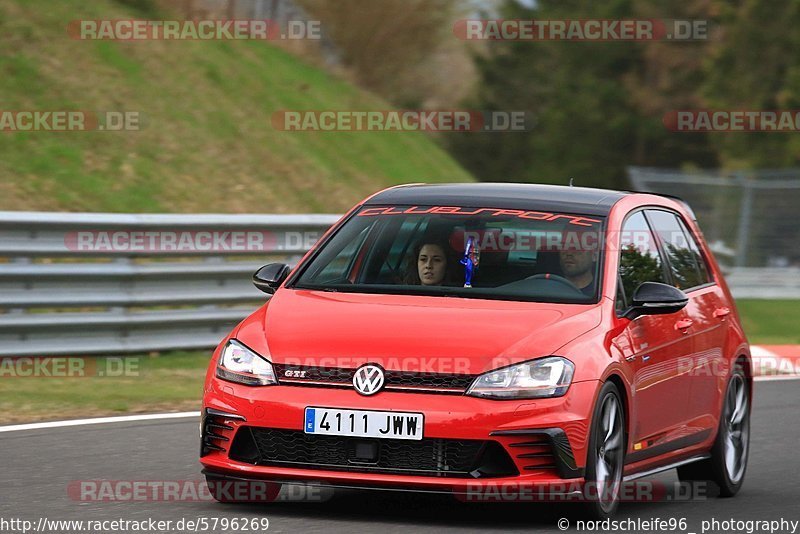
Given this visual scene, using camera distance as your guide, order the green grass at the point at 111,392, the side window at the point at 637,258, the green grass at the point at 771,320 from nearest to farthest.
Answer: the side window at the point at 637,258 < the green grass at the point at 111,392 < the green grass at the point at 771,320

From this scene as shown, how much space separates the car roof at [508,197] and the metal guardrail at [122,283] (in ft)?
15.4

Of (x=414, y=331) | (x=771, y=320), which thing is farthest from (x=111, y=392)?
(x=771, y=320)

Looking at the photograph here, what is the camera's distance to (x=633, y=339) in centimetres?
750

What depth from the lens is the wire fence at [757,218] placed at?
24.9 m

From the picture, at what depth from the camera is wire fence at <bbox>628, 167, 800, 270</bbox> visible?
81.7 ft

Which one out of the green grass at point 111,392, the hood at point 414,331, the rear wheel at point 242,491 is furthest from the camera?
the green grass at point 111,392

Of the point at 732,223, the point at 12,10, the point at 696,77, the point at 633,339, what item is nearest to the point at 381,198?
the point at 633,339

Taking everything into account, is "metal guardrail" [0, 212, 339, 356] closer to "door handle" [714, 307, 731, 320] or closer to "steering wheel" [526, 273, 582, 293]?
"door handle" [714, 307, 731, 320]

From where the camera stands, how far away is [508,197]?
8.23 m

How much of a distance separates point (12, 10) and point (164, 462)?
41.4 ft

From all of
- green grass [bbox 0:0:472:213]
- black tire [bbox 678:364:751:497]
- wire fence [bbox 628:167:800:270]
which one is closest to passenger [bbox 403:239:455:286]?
black tire [bbox 678:364:751:497]

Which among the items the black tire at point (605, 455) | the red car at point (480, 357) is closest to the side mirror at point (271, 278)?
the red car at point (480, 357)

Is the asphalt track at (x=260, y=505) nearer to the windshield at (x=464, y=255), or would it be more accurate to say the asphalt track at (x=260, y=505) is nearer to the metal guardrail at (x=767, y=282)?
the windshield at (x=464, y=255)

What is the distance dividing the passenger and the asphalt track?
40.0 inches
